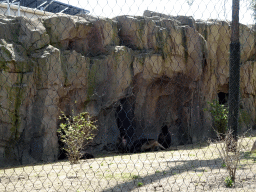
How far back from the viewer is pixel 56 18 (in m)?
8.79

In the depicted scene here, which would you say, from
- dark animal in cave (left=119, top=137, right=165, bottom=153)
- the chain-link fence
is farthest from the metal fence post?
dark animal in cave (left=119, top=137, right=165, bottom=153)

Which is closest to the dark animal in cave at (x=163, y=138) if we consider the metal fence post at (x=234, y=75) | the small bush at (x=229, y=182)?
the metal fence post at (x=234, y=75)

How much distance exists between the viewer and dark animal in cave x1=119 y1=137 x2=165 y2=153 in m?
9.91

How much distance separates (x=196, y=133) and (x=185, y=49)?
309cm

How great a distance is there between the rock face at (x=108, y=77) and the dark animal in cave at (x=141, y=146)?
579 mm

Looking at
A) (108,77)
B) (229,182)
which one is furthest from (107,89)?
(229,182)

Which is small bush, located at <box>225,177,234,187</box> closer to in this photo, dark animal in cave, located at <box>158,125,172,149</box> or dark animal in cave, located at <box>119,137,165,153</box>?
dark animal in cave, located at <box>119,137,165,153</box>

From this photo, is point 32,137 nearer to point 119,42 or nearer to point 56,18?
point 56,18

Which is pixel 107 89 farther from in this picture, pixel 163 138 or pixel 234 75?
pixel 234 75

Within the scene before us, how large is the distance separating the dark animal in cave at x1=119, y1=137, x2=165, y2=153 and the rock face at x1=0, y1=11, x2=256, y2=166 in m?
0.58

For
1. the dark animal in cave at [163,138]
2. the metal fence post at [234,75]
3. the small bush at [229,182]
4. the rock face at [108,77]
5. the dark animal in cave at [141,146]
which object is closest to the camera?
the small bush at [229,182]

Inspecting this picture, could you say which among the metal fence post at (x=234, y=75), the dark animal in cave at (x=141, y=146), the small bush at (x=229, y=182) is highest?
the metal fence post at (x=234, y=75)

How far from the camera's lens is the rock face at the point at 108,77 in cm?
815

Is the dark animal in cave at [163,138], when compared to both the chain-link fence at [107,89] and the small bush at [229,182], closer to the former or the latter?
the chain-link fence at [107,89]
